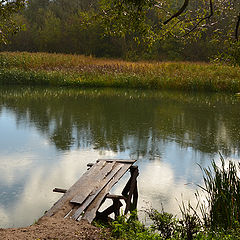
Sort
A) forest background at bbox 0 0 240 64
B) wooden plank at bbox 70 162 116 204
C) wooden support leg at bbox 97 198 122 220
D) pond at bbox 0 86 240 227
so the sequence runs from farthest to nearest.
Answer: forest background at bbox 0 0 240 64, pond at bbox 0 86 240 227, wooden support leg at bbox 97 198 122 220, wooden plank at bbox 70 162 116 204

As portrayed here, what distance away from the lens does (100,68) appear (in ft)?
67.5

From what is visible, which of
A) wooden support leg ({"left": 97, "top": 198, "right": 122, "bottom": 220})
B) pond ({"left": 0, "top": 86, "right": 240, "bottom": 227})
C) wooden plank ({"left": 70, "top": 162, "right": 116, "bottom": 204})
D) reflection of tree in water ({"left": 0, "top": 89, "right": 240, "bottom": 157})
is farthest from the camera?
reflection of tree in water ({"left": 0, "top": 89, "right": 240, "bottom": 157})

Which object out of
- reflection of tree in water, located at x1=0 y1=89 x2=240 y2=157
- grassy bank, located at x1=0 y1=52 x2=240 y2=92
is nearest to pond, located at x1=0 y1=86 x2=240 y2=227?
reflection of tree in water, located at x1=0 y1=89 x2=240 y2=157

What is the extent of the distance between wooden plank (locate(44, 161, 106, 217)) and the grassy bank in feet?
43.5

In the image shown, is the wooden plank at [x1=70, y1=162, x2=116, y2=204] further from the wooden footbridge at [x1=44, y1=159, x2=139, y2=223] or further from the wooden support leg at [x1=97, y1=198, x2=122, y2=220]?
the wooden support leg at [x1=97, y1=198, x2=122, y2=220]

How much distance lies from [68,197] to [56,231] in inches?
29.2

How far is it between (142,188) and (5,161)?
2.69 metres

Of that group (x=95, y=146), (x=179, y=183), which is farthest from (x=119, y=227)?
(x=95, y=146)

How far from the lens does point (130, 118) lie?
11.3 meters

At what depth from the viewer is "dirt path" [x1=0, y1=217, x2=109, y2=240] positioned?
3305mm

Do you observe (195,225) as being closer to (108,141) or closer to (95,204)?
(95,204)

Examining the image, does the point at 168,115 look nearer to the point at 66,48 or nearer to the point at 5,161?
the point at 5,161

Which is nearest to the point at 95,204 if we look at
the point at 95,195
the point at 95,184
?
the point at 95,195

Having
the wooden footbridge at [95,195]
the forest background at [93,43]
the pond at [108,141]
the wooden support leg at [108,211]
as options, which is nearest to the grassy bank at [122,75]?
the pond at [108,141]
